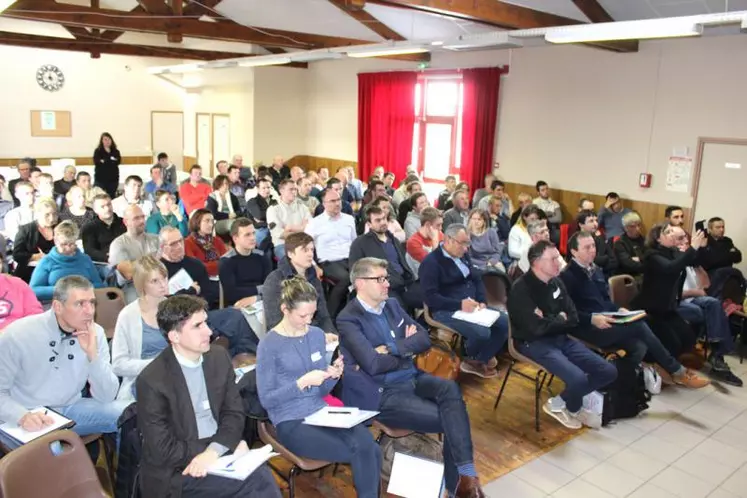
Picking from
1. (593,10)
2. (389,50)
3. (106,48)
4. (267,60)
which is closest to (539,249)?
(389,50)

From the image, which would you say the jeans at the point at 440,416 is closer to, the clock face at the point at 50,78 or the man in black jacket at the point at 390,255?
the man in black jacket at the point at 390,255

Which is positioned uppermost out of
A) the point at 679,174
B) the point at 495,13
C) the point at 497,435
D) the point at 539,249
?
the point at 495,13

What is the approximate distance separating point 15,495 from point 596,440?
11.1 ft

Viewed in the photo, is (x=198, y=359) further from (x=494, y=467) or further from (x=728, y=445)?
(x=728, y=445)

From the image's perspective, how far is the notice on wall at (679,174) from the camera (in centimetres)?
762

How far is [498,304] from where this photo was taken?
16.6 ft

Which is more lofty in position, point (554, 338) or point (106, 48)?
point (106, 48)

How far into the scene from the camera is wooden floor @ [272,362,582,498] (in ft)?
11.0

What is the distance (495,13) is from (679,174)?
3211mm

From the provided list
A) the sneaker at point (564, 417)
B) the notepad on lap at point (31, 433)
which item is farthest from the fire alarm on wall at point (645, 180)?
the notepad on lap at point (31, 433)

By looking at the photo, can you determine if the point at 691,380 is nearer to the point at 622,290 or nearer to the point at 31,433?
the point at 622,290

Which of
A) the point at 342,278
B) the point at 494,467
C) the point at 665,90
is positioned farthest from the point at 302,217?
the point at 665,90

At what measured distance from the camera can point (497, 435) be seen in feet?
12.9

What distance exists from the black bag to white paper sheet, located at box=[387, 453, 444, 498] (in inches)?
66.3
